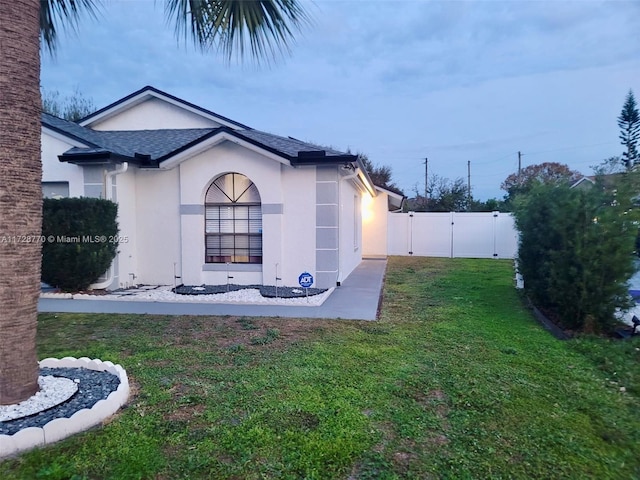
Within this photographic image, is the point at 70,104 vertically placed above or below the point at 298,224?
above

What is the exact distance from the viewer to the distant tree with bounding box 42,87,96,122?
29.8 meters

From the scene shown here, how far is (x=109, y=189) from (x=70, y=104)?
25653 millimetres

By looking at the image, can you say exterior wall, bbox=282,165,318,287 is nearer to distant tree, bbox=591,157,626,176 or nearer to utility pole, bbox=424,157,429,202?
distant tree, bbox=591,157,626,176

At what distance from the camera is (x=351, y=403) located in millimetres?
4180

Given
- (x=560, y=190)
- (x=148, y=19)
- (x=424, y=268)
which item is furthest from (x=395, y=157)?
(x=148, y=19)

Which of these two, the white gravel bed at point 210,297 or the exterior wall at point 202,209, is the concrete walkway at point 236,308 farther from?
the exterior wall at point 202,209

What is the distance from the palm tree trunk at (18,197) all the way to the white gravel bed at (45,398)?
0.26 ft

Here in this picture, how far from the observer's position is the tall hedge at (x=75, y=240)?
9906 mm

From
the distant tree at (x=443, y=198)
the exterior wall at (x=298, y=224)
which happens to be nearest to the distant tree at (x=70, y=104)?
the exterior wall at (x=298, y=224)

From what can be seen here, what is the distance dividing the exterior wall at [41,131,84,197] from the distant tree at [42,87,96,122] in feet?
73.1

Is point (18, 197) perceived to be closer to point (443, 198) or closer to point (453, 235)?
point (453, 235)

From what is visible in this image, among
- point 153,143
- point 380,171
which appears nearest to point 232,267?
point 153,143

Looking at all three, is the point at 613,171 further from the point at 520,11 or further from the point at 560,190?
the point at 520,11

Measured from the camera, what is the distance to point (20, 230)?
370 centimetres
